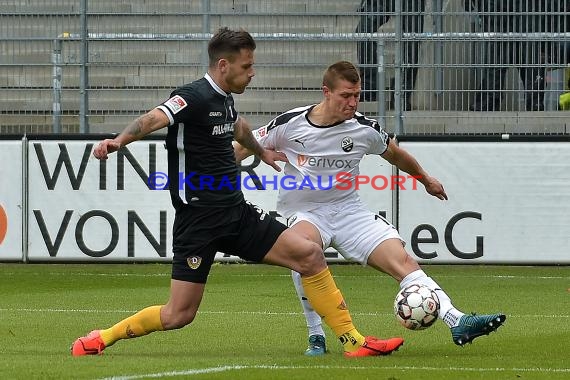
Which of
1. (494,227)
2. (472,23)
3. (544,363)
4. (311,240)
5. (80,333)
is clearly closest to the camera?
(544,363)

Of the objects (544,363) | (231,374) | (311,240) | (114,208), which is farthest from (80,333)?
(114,208)

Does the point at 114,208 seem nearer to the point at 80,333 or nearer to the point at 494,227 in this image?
the point at 494,227

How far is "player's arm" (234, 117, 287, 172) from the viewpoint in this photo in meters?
8.27

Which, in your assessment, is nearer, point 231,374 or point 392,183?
point 231,374

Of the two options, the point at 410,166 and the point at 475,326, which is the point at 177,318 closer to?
the point at 475,326

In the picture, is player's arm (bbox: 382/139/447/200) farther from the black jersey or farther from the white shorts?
the black jersey

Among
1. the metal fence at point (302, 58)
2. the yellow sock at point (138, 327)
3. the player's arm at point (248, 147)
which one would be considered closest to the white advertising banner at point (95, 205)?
the metal fence at point (302, 58)

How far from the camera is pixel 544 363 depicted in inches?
303

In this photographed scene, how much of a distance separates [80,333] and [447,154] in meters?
7.33

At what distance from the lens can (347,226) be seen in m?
8.72

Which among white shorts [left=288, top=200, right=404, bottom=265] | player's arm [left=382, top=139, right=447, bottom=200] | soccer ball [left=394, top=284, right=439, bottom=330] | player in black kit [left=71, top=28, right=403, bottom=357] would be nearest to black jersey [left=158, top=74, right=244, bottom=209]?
player in black kit [left=71, top=28, right=403, bottom=357]

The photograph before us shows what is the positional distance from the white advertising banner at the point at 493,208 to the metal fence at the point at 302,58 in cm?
114

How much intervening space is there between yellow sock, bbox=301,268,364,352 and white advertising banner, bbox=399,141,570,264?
7.87 m

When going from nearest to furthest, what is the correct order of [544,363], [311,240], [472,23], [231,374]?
1. [231,374]
2. [544,363]
3. [311,240]
4. [472,23]
